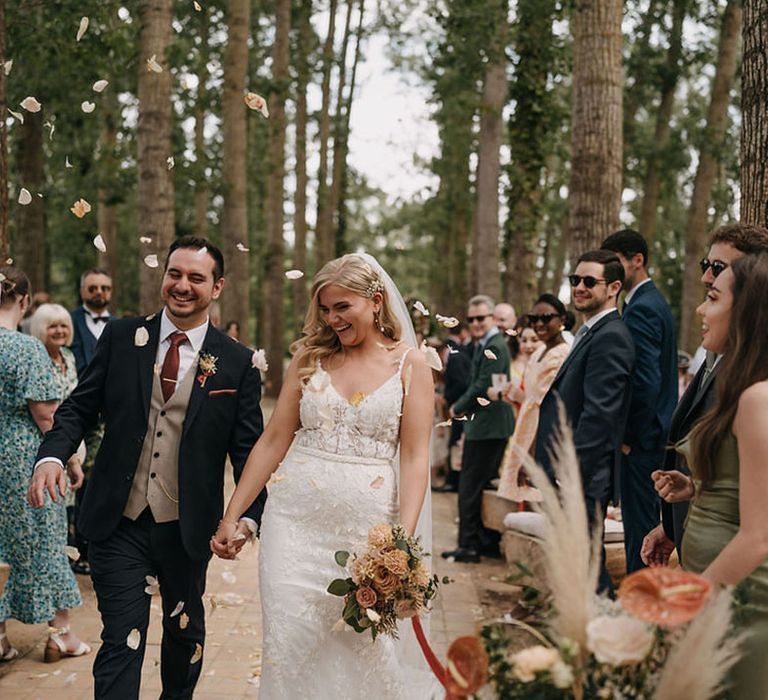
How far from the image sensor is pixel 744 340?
8.89 feet

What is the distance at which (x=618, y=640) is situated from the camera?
6.01ft

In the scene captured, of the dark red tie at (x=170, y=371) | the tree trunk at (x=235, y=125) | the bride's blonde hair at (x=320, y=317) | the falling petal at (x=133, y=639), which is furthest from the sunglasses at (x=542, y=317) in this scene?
the tree trunk at (x=235, y=125)

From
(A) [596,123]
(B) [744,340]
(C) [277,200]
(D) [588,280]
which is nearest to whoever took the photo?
(B) [744,340]

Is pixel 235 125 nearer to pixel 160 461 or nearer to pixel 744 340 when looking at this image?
pixel 160 461

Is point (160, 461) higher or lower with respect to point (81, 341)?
lower

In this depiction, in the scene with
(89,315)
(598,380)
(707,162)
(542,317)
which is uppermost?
(707,162)

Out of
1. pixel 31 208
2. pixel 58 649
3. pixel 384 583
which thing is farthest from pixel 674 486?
pixel 31 208

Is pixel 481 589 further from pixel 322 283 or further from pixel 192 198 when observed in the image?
pixel 192 198

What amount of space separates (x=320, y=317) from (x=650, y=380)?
2096 millimetres

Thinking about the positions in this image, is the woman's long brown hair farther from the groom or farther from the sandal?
the sandal

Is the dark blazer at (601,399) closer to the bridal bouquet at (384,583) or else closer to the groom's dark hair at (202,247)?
the bridal bouquet at (384,583)

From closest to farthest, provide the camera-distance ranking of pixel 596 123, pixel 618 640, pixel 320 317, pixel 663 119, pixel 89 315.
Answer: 1. pixel 618 640
2. pixel 320 317
3. pixel 596 123
4. pixel 89 315
5. pixel 663 119

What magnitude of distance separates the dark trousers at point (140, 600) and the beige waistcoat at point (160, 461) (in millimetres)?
58

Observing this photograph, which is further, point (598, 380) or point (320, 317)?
point (598, 380)
